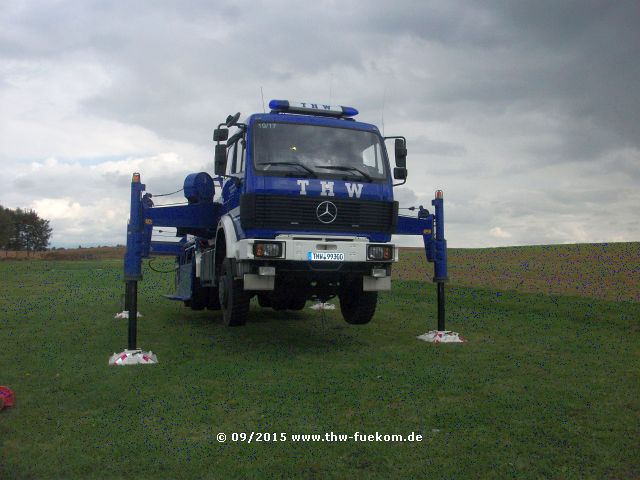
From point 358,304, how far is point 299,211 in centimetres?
234

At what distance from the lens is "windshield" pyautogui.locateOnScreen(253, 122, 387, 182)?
27.8 ft

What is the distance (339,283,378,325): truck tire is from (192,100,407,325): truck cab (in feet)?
1.19

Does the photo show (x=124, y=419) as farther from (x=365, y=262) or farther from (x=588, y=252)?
(x=588, y=252)

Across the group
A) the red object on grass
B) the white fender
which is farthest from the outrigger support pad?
the red object on grass

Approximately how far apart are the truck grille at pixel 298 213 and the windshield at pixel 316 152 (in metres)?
0.40

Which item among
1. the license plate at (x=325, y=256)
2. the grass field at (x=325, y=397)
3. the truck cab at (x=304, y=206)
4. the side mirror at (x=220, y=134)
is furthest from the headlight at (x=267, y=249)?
the side mirror at (x=220, y=134)

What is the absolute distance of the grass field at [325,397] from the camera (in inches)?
182

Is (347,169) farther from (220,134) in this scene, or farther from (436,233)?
(436,233)

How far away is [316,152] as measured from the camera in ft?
28.6

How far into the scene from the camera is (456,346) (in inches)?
380

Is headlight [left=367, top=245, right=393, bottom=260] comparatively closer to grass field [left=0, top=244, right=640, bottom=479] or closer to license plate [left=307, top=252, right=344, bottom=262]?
license plate [left=307, top=252, right=344, bottom=262]

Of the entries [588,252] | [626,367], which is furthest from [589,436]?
[588,252]

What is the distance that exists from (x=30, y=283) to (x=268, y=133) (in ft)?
63.3

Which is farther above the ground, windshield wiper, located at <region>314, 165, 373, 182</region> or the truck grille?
windshield wiper, located at <region>314, 165, 373, 182</region>
